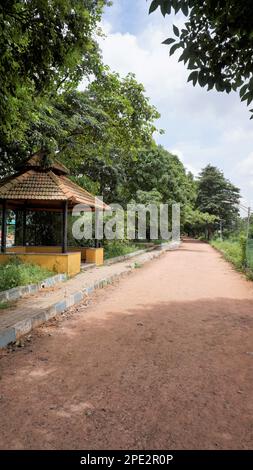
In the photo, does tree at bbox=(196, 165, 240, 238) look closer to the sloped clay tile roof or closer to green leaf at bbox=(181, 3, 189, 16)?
the sloped clay tile roof

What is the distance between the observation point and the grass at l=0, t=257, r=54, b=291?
→ 29.5ft

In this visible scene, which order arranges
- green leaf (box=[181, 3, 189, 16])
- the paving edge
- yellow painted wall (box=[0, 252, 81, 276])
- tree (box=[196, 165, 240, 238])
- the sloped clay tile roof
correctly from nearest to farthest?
green leaf (box=[181, 3, 189, 16]) < the paving edge < yellow painted wall (box=[0, 252, 81, 276]) < the sloped clay tile roof < tree (box=[196, 165, 240, 238])

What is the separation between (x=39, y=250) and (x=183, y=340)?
10698 millimetres

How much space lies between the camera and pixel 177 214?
32188 mm

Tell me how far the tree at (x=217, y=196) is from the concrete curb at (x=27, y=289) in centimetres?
4296

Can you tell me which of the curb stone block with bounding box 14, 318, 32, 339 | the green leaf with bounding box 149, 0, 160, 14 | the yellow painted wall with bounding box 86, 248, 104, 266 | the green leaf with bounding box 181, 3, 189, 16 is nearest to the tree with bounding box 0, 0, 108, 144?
the green leaf with bounding box 149, 0, 160, 14

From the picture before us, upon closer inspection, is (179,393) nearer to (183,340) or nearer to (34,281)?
(183,340)

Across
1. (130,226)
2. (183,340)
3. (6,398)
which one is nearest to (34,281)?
(183,340)

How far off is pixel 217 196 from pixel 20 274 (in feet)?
152

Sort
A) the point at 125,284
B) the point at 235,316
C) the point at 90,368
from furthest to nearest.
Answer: the point at 125,284 < the point at 235,316 < the point at 90,368

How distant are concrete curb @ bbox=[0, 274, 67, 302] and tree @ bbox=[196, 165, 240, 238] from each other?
43.0 meters

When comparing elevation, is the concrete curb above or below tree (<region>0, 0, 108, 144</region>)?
below

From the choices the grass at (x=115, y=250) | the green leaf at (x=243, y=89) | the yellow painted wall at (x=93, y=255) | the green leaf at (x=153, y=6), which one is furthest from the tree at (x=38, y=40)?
the grass at (x=115, y=250)

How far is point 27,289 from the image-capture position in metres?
8.94
